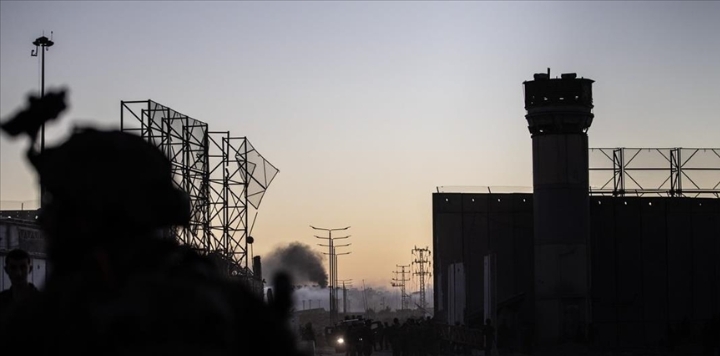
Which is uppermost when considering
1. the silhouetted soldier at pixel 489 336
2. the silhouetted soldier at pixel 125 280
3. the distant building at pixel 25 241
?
the distant building at pixel 25 241

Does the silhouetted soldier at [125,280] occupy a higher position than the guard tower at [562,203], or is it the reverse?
the guard tower at [562,203]

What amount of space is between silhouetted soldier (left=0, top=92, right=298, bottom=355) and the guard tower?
181 feet

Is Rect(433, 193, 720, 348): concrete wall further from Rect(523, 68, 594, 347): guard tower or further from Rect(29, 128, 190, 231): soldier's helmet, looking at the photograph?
Rect(29, 128, 190, 231): soldier's helmet

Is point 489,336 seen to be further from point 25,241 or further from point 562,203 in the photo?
point 25,241

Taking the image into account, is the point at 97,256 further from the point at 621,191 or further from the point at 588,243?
the point at 621,191

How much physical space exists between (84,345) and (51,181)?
46 centimetres

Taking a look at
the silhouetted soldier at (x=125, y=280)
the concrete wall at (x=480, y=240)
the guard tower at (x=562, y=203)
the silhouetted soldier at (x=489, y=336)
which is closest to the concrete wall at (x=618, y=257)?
the concrete wall at (x=480, y=240)

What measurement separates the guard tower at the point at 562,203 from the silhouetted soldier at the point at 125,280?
55279mm

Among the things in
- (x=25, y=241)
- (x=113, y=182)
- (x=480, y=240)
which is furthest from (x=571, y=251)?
(x=113, y=182)

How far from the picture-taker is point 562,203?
189 feet

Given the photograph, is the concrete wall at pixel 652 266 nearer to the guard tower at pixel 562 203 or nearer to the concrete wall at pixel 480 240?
the concrete wall at pixel 480 240

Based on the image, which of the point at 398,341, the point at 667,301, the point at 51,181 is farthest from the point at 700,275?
the point at 51,181

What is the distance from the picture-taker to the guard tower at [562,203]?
189 ft

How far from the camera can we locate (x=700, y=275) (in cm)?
6631
